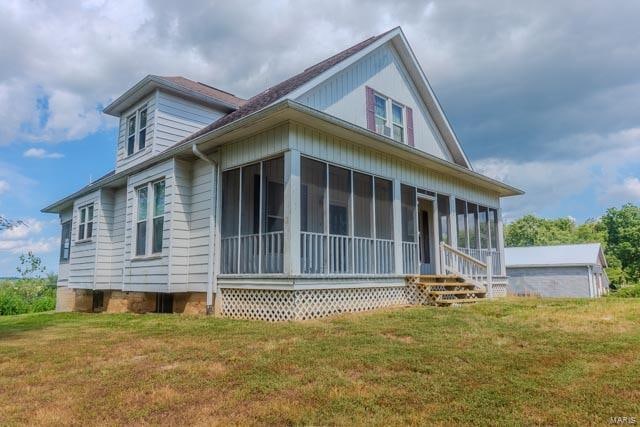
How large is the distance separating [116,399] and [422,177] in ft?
33.2

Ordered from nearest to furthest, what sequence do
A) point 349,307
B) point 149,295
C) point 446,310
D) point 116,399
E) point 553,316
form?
point 116,399 < point 553,316 < point 446,310 < point 349,307 < point 149,295

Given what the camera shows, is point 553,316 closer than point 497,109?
Yes

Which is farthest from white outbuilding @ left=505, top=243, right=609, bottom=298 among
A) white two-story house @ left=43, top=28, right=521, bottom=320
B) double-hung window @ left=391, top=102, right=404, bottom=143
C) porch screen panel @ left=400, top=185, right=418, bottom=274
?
double-hung window @ left=391, top=102, right=404, bottom=143

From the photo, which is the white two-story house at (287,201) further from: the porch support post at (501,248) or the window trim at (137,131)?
the porch support post at (501,248)

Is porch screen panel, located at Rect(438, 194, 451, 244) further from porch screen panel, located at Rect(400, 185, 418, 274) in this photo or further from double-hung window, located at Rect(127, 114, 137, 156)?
double-hung window, located at Rect(127, 114, 137, 156)

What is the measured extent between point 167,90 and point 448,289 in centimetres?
960

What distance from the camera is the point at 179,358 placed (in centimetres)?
509

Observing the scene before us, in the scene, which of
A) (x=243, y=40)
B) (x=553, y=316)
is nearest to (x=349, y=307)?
(x=553, y=316)

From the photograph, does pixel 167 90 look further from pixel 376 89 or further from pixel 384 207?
pixel 384 207

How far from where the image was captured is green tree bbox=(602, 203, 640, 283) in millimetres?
41172

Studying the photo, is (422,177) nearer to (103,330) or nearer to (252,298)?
(252,298)

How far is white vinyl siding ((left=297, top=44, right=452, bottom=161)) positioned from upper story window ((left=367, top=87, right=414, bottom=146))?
11 centimetres

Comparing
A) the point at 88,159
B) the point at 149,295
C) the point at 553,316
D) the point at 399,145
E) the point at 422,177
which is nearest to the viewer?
the point at 553,316

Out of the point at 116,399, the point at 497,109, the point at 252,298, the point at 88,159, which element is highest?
the point at 497,109
